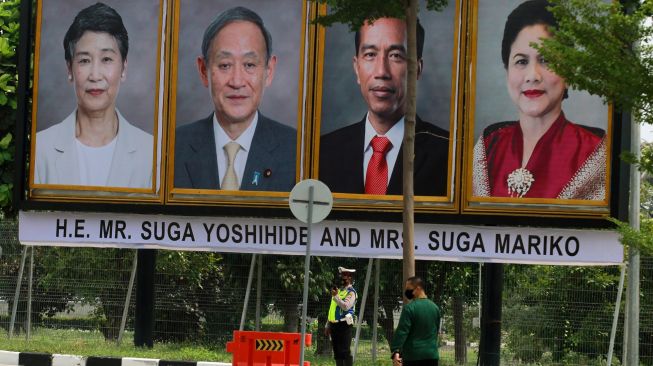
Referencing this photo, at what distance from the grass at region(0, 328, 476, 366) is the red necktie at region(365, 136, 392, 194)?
3.15 metres

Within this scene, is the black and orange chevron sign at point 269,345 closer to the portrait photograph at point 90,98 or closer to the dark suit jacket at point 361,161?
the dark suit jacket at point 361,161

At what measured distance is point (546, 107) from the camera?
1834 cm

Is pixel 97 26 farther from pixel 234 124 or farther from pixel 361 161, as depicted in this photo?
pixel 361 161

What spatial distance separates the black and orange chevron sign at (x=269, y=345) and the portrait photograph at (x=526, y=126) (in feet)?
12.5

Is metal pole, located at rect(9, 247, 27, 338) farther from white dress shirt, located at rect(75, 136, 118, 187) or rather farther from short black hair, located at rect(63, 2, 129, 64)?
short black hair, located at rect(63, 2, 129, 64)

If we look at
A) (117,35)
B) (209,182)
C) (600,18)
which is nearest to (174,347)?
(209,182)

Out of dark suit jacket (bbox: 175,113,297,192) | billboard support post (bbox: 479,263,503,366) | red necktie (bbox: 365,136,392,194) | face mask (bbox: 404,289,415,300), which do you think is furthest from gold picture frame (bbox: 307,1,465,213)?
face mask (bbox: 404,289,415,300)

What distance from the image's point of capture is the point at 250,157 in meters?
19.0

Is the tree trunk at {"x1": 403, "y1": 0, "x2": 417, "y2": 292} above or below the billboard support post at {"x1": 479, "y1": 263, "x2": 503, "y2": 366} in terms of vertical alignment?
above

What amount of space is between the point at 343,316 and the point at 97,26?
568 centimetres

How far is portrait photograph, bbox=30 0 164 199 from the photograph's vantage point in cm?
1923

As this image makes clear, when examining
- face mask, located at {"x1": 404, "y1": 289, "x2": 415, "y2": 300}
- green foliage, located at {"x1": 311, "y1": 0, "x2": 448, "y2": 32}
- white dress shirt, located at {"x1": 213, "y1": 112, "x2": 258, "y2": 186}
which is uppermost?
green foliage, located at {"x1": 311, "y1": 0, "x2": 448, "y2": 32}

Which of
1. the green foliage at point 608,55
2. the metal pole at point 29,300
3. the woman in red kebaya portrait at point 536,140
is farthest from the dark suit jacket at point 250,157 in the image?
the green foliage at point 608,55

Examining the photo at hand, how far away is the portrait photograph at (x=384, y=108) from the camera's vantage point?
1842 centimetres
